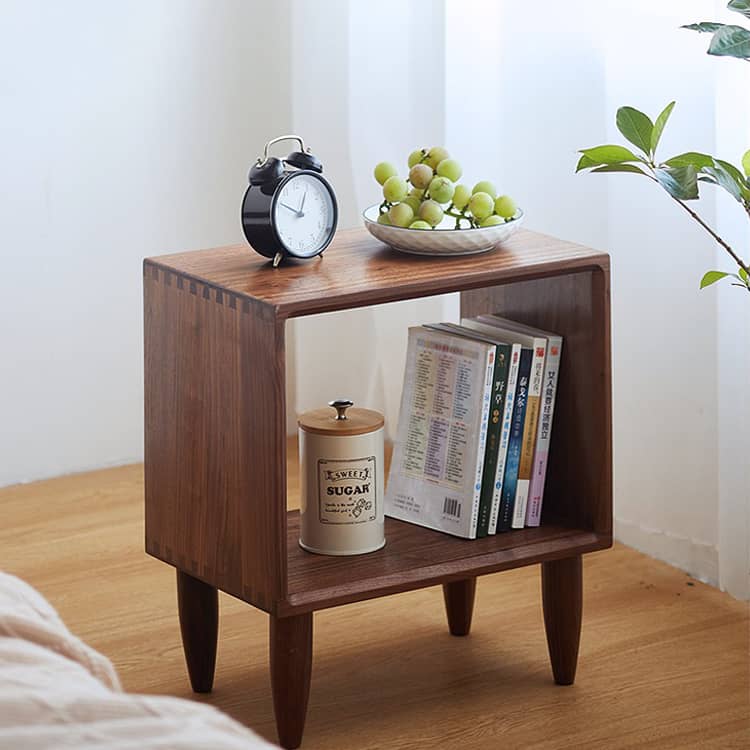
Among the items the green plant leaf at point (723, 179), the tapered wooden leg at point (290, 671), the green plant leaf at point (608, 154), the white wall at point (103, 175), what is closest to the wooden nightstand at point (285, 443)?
the tapered wooden leg at point (290, 671)

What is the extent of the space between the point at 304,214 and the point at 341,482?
34cm

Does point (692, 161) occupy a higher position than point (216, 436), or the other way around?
point (692, 161)

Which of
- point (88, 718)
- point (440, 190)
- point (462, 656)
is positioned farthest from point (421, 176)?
point (88, 718)

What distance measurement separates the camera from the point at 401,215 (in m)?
1.90

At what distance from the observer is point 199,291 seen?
184cm

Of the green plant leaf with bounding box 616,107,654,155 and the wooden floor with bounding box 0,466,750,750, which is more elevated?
the green plant leaf with bounding box 616,107,654,155

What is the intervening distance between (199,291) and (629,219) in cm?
89

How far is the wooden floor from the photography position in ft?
6.50

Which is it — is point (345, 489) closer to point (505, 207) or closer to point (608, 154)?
point (505, 207)

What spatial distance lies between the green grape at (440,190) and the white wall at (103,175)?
1202mm

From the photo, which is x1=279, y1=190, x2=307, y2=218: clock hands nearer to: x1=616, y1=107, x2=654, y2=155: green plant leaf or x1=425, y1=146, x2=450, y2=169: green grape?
x1=425, y1=146, x2=450, y2=169: green grape

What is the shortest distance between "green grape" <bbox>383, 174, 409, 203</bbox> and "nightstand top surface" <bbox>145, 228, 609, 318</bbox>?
0.07 meters

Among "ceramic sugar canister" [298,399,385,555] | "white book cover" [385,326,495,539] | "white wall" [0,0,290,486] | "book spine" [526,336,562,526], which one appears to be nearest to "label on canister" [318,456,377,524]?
"ceramic sugar canister" [298,399,385,555]

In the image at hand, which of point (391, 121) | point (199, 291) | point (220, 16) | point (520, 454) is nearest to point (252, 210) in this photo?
point (199, 291)
